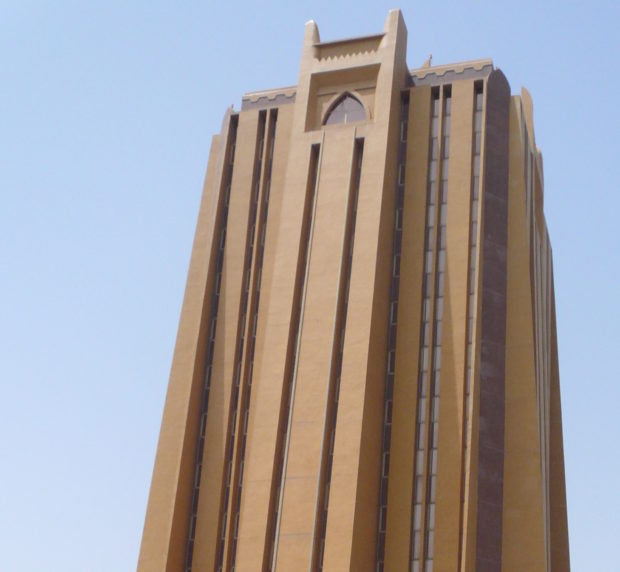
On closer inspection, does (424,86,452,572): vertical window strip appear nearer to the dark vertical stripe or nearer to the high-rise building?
the high-rise building

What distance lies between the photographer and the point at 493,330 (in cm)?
3909

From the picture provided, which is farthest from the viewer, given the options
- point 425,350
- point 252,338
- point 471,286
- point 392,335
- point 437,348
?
point 252,338

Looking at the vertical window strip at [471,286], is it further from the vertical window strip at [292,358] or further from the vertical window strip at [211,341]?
the vertical window strip at [211,341]

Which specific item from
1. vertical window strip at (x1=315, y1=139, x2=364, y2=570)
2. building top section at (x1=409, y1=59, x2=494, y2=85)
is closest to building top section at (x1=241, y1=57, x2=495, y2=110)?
building top section at (x1=409, y1=59, x2=494, y2=85)

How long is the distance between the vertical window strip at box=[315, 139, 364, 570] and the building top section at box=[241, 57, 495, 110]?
14.0 ft

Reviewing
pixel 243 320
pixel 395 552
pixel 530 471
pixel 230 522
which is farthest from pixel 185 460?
pixel 530 471

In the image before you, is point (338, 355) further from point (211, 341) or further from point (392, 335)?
point (211, 341)

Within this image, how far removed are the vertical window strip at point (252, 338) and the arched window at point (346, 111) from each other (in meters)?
3.14

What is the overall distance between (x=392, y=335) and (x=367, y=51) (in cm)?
1220

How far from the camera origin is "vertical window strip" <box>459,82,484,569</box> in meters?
36.9

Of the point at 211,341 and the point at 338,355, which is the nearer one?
the point at 338,355

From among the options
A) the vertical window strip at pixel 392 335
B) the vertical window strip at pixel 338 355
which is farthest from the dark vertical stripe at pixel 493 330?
the vertical window strip at pixel 338 355

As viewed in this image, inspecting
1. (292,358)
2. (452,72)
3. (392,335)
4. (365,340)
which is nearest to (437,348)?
(392,335)

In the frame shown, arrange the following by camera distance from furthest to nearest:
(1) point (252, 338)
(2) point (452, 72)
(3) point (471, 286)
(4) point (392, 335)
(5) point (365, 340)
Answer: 1. (2) point (452, 72)
2. (1) point (252, 338)
3. (4) point (392, 335)
4. (3) point (471, 286)
5. (5) point (365, 340)
